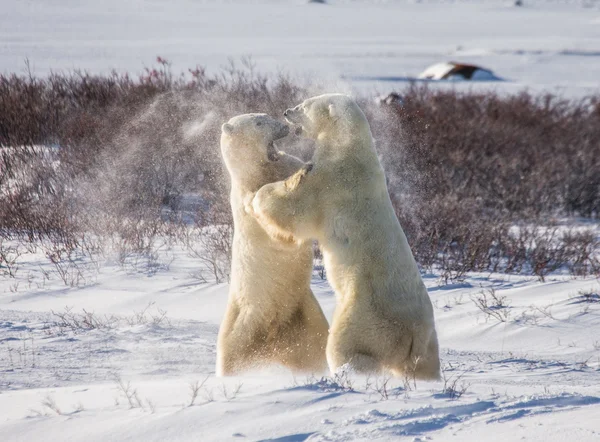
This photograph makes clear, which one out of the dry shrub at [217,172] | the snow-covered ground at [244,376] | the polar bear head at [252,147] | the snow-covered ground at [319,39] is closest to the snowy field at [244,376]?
the snow-covered ground at [244,376]

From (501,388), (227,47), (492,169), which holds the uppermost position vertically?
(227,47)

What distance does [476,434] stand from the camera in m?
2.15

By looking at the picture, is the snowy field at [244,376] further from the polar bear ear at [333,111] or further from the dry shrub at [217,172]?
the polar bear ear at [333,111]

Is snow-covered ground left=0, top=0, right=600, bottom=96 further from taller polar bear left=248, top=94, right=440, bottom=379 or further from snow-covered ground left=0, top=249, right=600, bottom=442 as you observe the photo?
taller polar bear left=248, top=94, right=440, bottom=379

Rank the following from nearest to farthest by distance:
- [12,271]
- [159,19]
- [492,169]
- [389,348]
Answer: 1. [389,348]
2. [12,271]
3. [492,169]
4. [159,19]

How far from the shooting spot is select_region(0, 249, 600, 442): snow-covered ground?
2232 mm

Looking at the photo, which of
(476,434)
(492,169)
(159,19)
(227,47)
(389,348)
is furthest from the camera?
(159,19)

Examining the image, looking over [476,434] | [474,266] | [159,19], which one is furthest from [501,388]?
[159,19]

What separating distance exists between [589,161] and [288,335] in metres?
8.39

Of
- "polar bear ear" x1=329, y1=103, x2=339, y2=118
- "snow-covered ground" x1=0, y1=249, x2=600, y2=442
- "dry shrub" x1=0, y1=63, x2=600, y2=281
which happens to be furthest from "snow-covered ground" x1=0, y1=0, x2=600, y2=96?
"polar bear ear" x1=329, y1=103, x2=339, y2=118

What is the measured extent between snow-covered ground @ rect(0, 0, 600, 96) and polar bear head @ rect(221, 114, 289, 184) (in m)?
8.80

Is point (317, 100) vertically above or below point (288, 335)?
above

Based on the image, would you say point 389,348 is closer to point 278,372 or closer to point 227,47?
point 278,372

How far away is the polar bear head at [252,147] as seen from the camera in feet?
11.8
